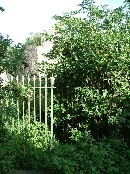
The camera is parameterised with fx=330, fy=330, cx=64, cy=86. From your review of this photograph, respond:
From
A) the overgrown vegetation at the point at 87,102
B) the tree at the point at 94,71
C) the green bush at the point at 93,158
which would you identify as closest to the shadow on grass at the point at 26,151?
the overgrown vegetation at the point at 87,102

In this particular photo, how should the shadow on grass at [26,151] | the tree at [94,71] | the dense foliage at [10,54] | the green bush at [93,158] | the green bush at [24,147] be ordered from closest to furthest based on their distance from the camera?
the dense foliage at [10,54]
the green bush at [93,158]
the shadow on grass at [26,151]
the green bush at [24,147]
the tree at [94,71]

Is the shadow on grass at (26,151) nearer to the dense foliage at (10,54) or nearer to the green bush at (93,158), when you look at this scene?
the green bush at (93,158)

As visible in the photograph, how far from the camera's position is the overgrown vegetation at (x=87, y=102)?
6.11m

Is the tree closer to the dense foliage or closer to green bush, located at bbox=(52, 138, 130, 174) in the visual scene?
green bush, located at bbox=(52, 138, 130, 174)

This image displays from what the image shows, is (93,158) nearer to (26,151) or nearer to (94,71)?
(26,151)

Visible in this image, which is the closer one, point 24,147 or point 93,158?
point 93,158

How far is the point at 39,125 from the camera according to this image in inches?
295

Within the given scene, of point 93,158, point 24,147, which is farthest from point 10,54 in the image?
point 24,147

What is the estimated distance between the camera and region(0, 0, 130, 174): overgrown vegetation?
6.11 metres

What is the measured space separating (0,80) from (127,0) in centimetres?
402

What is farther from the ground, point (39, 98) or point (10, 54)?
point (10, 54)

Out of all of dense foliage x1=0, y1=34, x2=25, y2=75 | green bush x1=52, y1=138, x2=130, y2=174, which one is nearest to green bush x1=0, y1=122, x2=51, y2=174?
green bush x1=52, y1=138, x2=130, y2=174

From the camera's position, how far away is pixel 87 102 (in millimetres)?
6977

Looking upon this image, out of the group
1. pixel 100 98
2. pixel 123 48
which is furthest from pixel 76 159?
pixel 123 48
